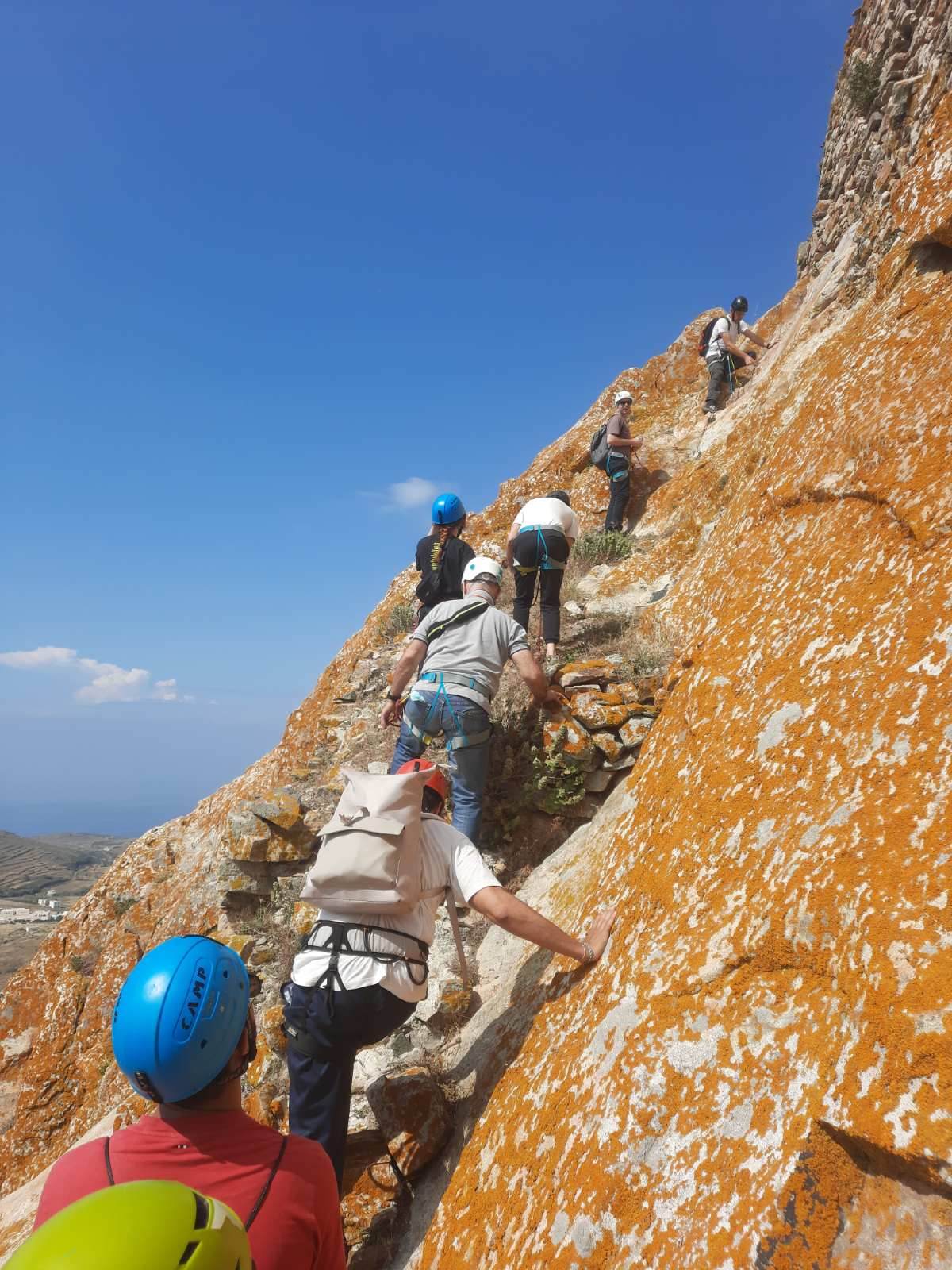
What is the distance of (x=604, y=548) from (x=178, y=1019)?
10.8m

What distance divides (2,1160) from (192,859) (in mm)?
5151

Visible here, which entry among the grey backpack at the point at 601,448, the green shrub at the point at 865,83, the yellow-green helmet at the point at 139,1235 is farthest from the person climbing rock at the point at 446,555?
the green shrub at the point at 865,83

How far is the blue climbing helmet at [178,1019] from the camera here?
2.61m

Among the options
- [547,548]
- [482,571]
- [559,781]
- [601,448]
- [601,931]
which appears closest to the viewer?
[601,931]

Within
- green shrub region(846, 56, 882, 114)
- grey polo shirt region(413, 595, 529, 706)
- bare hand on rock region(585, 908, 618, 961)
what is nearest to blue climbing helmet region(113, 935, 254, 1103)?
bare hand on rock region(585, 908, 618, 961)

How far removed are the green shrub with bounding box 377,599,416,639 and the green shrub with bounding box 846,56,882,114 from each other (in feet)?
45.6

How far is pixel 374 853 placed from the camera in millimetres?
3557

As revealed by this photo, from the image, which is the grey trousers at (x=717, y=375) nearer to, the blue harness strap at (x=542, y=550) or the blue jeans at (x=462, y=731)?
the blue harness strap at (x=542, y=550)

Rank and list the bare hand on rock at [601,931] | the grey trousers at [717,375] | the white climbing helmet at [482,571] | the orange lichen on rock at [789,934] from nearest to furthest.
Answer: the orange lichen on rock at [789,934], the bare hand on rock at [601,931], the white climbing helmet at [482,571], the grey trousers at [717,375]

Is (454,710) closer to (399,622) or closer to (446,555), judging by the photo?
(446,555)

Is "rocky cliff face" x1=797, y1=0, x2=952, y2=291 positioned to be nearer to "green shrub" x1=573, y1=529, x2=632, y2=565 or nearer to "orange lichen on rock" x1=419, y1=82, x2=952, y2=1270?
"green shrub" x1=573, y1=529, x2=632, y2=565

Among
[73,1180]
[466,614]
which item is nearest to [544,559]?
[466,614]

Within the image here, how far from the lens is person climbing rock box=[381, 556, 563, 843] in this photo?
5781 millimetres

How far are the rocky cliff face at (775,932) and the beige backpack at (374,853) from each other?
3.84ft
